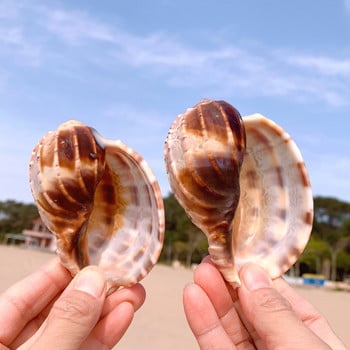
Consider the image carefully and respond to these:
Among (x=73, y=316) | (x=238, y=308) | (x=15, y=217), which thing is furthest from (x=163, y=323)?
(x=15, y=217)

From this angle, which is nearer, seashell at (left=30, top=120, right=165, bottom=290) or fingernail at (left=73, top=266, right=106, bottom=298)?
fingernail at (left=73, top=266, right=106, bottom=298)

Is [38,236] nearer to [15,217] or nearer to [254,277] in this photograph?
[15,217]

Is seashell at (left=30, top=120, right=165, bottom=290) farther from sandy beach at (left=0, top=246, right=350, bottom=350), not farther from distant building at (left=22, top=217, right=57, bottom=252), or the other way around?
distant building at (left=22, top=217, right=57, bottom=252)

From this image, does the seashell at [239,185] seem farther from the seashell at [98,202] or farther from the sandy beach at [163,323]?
the sandy beach at [163,323]

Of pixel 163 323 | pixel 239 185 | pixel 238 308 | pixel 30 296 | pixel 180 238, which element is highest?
pixel 239 185

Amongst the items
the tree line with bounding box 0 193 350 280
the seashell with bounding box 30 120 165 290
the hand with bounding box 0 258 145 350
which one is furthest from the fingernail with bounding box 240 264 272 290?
the tree line with bounding box 0 193 350 280

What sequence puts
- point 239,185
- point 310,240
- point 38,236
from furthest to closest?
point 38,236 < point 310,240 < point 239,185

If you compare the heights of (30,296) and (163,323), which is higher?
(30,296)
